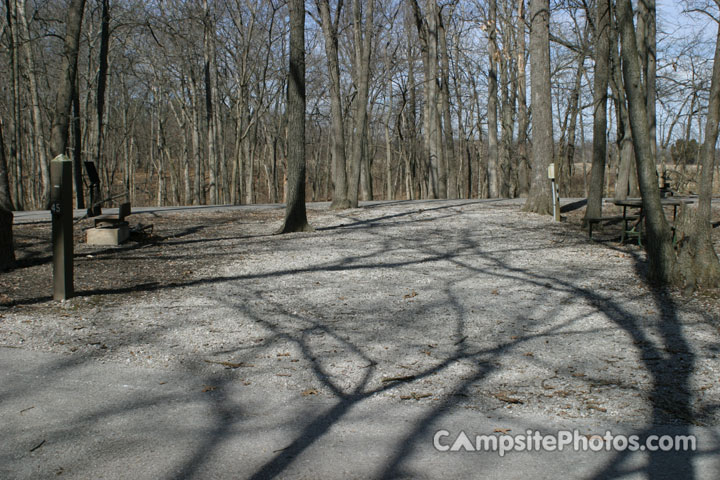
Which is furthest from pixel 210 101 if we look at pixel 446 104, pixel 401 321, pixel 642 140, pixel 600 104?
pixel 401 321

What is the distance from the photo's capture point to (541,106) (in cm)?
1432

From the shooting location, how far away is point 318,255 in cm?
949

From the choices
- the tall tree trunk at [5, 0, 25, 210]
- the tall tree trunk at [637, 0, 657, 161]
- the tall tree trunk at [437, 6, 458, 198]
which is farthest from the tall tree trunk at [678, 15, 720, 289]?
the tall tree trunk at [5, 0, 25, 210]

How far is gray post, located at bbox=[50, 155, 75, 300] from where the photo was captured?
6.30 m

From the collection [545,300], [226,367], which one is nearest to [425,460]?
[226,367]

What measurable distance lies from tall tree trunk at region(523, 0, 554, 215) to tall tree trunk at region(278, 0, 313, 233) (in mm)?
6082

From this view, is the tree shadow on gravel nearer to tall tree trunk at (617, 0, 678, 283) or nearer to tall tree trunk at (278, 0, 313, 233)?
tall tree trunk at (617, 0, 678, 283)

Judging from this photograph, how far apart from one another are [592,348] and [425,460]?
8.81 feet

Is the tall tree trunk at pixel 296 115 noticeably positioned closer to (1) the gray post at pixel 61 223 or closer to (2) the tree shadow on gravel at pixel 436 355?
(2) the tree shadow on gravel at pixel 436 355

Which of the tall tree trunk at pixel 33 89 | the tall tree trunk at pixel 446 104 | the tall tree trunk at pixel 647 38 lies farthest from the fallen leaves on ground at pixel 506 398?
the tall tree trunk at pixel 446 104

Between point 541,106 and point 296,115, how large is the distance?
635 centimetres

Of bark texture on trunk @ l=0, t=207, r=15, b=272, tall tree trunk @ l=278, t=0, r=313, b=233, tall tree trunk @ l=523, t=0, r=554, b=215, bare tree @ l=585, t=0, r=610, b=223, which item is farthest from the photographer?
tall tree trunk @ l=523, t=0, r=554, b=215

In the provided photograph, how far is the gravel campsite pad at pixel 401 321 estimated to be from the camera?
4.25 metres

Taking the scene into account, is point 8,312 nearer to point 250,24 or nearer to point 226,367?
point 226,367
